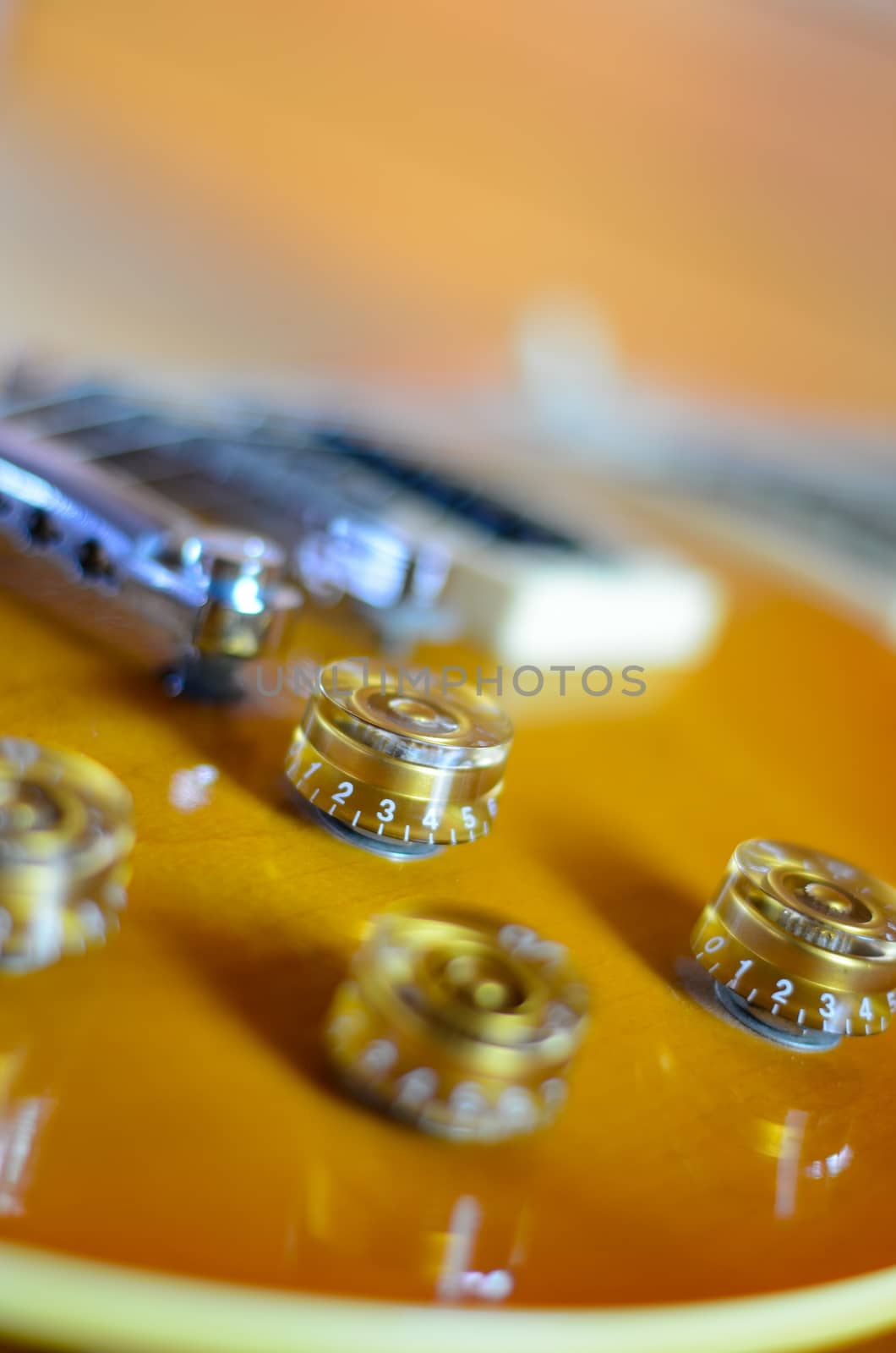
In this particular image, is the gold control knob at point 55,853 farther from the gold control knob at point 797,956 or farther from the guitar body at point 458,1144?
the gold control knob at point 797,956

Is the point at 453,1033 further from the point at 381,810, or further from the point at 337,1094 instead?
the point at 381,810

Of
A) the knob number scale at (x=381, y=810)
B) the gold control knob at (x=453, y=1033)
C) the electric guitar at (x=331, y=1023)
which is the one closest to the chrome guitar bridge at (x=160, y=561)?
the electric guitar at (x=331, y=1023)

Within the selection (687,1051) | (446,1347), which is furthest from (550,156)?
(446,1347)

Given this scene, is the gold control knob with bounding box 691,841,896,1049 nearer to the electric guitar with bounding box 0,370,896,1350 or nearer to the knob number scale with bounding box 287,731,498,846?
the electric guitar with bounding box 0,370,896,1350

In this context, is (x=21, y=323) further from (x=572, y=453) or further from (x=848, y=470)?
(x=848, y=470)

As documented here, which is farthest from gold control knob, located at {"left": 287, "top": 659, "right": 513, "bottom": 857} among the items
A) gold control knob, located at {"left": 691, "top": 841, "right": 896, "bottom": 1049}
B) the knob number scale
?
gold control knob, located at {"left": 691, "top": 841, "right": 896, "bottom": 1049}

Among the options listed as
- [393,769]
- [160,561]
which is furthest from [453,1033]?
[160,561]
